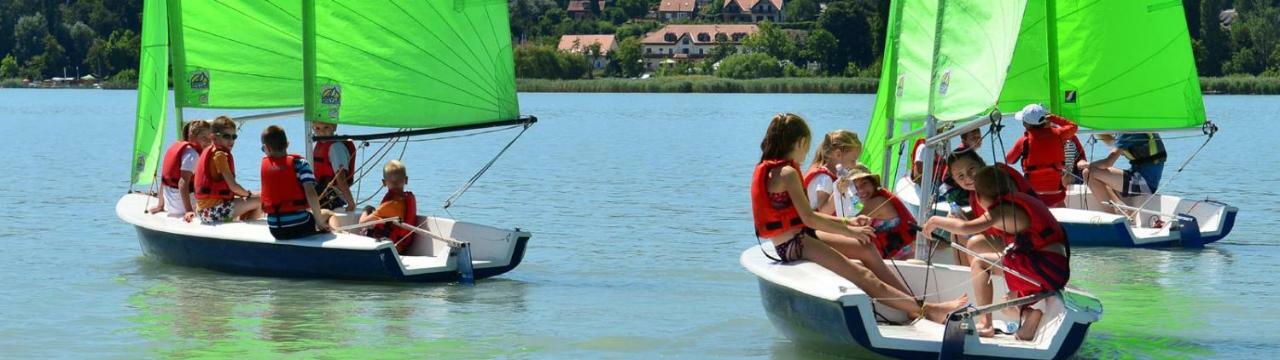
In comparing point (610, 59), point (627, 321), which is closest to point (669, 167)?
point (627, 321)

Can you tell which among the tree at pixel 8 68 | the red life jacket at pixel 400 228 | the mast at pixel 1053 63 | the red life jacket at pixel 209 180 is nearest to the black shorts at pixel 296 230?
the red life jacket at pixel 400 228

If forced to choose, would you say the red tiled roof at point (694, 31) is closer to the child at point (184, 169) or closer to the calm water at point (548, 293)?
the calm water at point (548, 293)

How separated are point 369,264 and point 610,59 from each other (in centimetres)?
13786

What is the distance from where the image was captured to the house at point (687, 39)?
18000 centimetres

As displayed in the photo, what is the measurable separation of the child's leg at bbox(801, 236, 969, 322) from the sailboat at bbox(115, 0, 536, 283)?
3745 millimetres

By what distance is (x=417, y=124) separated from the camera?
45.9 ft

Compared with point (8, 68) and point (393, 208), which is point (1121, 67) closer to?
point (393, 208)

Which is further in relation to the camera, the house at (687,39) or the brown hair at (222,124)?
the house at (687,39)

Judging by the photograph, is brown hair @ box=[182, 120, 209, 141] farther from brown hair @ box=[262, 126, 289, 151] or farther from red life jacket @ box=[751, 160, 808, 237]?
red life jacket @ box=[751, 160, 808, 237]

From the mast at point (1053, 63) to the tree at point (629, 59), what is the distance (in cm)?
12428

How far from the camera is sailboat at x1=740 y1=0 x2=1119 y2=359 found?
29.2ft

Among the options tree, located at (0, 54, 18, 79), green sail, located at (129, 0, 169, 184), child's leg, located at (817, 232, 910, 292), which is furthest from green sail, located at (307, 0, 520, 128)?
tree, located at (0, 54, 18, 79)

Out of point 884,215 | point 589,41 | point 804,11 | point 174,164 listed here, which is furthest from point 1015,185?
point 804,11

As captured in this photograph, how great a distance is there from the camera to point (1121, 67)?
17.2 meters
